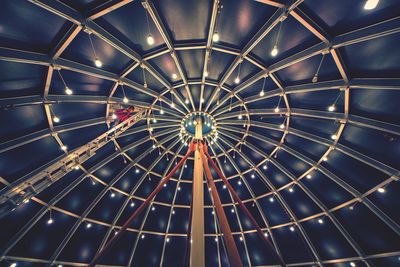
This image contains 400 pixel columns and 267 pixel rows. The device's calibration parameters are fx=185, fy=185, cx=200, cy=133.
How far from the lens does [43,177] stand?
1513 centimetres

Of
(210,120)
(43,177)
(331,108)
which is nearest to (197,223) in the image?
(331,108)

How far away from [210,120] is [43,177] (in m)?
16.8

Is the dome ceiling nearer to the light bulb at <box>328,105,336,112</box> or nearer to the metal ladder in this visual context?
the light bulb at <box>328,105,336,112</box>

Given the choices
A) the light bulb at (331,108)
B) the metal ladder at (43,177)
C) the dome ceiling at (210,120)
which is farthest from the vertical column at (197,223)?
the light bulb at (331,108)

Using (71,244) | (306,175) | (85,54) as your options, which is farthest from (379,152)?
(71,244)

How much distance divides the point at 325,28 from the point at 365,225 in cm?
1895

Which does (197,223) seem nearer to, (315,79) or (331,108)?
(315,79)

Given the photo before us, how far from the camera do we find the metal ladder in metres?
13.0

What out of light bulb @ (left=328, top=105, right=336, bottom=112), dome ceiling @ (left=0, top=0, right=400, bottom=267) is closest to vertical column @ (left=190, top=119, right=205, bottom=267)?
dome ceiling @ (left=0, top=0, right=400, bottom=267)

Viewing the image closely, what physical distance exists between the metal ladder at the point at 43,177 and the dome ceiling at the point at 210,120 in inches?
42.0

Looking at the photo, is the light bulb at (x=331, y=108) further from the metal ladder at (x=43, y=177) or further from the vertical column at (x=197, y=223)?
the metal ladder at (x=43, y=177)

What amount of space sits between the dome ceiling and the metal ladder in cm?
→ 107

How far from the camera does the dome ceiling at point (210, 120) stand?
11.0 meters

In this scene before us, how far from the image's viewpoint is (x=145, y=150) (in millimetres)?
23047
